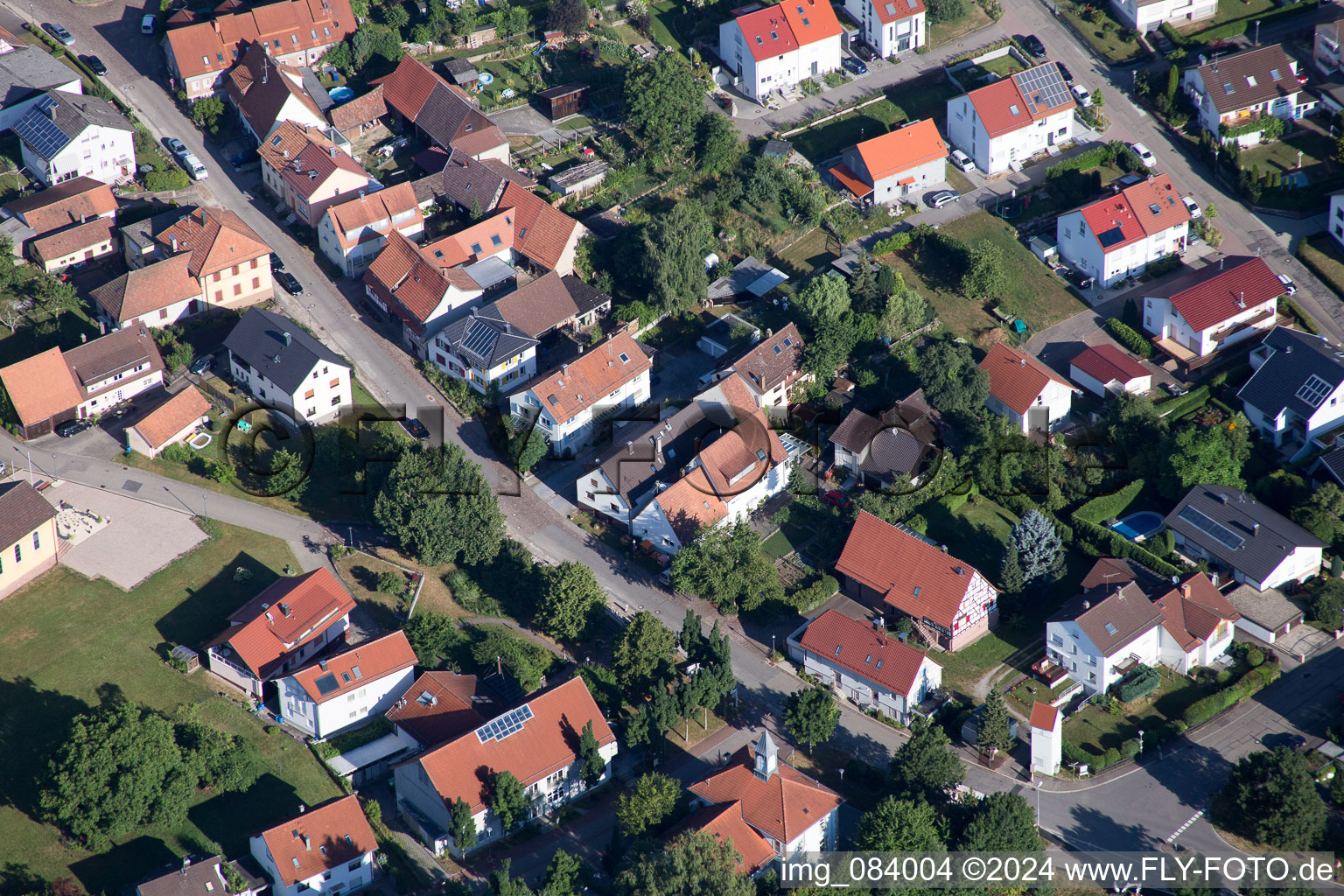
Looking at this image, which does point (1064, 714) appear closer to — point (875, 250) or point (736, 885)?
point (736, 885)

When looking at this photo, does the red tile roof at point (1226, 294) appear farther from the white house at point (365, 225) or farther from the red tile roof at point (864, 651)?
the white house at point (365, 225)

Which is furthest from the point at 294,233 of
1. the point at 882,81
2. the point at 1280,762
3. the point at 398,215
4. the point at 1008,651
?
the point at 1280,762

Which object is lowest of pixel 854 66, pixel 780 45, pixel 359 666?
pixel 359 666

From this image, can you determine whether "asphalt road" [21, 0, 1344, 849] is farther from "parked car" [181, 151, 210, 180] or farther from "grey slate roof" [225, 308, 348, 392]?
"grey slate roof" [225, 308, 348, 392]

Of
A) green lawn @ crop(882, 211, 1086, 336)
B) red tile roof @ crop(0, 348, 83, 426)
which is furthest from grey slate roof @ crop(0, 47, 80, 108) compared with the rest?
green lawn @ crop(882, 211, 1086, 336)

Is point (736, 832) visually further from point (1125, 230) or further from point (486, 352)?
point (1125, 230)

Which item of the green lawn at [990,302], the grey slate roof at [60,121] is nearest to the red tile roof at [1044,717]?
the green lawn at [990,302]

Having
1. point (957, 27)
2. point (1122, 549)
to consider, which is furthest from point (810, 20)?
point (1122, 549)
